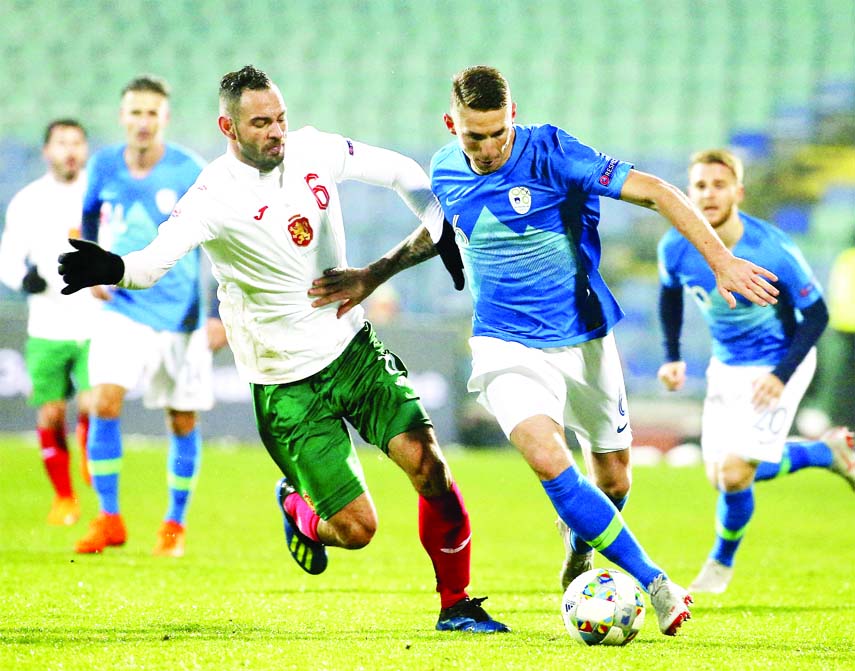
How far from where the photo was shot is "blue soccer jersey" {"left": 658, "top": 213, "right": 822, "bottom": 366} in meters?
6.76

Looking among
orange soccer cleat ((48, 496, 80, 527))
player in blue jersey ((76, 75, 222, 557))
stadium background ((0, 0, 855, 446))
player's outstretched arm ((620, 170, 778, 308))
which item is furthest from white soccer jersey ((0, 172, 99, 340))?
stadium background ((0, 0, 855, 446))

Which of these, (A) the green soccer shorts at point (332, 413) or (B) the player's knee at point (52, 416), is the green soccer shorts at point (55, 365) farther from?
(A) the green soccer shorts at point (332, 413)

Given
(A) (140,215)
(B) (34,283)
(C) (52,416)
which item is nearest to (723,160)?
(A) (140,215)

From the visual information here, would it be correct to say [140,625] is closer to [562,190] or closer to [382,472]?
[562,190]

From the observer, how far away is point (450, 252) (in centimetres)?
529

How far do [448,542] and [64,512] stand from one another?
4.83 metres

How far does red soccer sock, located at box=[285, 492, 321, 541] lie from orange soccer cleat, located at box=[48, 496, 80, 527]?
12.1 feet

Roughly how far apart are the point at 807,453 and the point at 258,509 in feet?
15.0

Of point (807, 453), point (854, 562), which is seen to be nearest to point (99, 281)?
point (807, 453)

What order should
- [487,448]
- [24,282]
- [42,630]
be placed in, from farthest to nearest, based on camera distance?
1. [487,448]
2. [24,282]
3. [42,630]

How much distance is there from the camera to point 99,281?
4.46 metres

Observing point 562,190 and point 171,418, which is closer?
point 562,190

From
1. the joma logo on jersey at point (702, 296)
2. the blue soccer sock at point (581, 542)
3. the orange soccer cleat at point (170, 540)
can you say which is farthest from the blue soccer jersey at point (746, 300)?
Result: the orange soccer cleat at point (170, 540)

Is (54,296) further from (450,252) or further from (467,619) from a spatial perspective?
(467,619)
